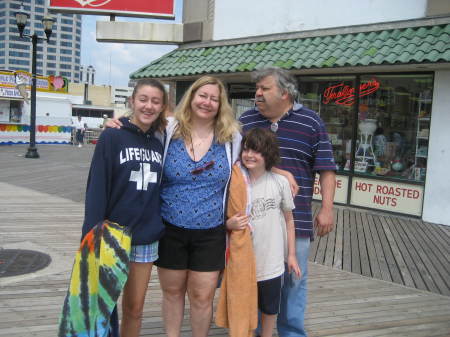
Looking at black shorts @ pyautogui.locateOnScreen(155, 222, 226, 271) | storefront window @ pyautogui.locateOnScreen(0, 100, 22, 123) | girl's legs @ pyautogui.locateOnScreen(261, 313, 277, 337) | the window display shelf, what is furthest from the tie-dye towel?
storefront window @ pyautogui.locateOnScreen(0, 100, 22, 123)

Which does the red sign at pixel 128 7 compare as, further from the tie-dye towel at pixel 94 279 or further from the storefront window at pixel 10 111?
the storefront window at pixel 10 111

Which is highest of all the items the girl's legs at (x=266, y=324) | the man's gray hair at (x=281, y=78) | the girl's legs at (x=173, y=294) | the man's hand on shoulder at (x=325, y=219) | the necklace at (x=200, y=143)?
the man's gray hair at (x=281, y=78)

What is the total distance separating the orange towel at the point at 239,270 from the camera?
2721 millimetres

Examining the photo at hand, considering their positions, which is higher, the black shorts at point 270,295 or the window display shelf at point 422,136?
the window display shelf at point 422,136

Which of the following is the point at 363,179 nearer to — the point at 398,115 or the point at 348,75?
the point at 398,115

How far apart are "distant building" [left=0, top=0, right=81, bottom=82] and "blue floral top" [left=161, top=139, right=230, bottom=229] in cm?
17502

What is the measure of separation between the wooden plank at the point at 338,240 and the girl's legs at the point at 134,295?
10.7 feet

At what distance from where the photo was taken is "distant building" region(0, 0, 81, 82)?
16350cm

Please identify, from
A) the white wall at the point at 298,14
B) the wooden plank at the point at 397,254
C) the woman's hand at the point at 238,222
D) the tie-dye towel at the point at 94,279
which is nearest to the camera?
the tie-dye towel at the point at 94,279

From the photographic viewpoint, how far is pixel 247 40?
10391mm

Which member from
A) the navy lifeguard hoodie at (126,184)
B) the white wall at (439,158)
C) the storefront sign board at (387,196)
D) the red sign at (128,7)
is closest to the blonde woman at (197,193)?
the navy lifeguard hoodie at (126,184)

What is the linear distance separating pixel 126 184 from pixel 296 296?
143 cm

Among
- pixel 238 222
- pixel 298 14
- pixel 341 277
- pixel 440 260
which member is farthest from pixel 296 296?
pixel 298 14

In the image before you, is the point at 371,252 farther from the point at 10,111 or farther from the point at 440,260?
the point at 10,111
